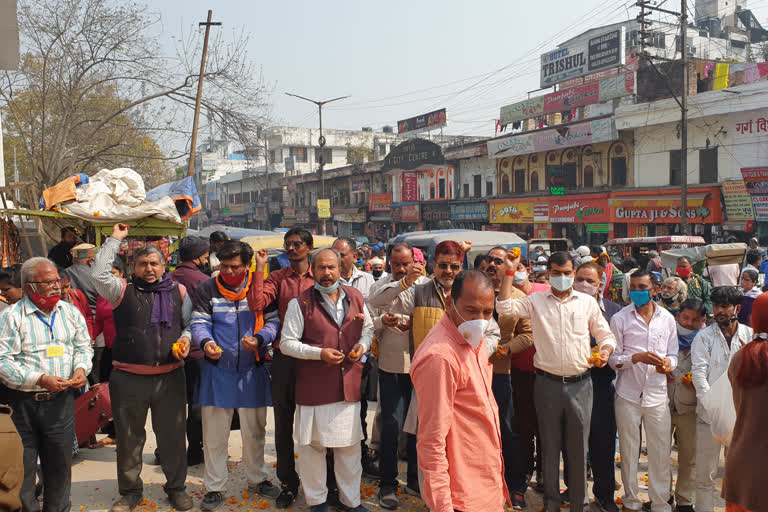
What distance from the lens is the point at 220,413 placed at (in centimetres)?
475

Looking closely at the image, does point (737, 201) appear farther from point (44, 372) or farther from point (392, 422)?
point (44, 372)

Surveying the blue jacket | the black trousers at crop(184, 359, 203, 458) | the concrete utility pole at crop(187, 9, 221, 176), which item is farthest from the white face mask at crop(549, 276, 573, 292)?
the concrete utility pole at crop(187, 9, 221, 176)

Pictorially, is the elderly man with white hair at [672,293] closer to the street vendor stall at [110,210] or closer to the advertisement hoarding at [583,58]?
the street vendor stall at [110,210]

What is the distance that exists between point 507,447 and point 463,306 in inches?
90.3

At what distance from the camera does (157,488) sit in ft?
16.8

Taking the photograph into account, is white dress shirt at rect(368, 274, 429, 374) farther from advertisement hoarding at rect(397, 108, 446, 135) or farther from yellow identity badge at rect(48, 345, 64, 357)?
advertisement hoarding at rect(397, 108, 446, 135)

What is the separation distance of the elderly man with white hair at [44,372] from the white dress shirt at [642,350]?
3856mm

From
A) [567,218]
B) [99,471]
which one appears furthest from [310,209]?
[99,471]

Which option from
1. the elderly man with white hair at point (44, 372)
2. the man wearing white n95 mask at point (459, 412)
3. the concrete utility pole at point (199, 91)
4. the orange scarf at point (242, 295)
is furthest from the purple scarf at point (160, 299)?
the concrete utility pole at point (199, 91)

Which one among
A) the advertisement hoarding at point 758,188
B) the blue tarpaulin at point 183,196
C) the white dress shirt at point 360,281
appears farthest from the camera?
the advertisement hoarding at point 758,188

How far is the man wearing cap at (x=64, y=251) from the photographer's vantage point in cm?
788

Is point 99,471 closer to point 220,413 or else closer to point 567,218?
point 220,413

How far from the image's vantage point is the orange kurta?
2.82 metres

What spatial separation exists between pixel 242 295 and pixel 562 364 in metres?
2.38
